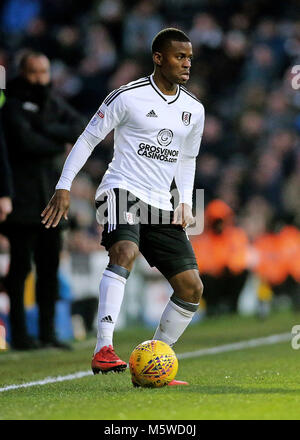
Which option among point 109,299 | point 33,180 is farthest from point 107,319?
point 33,180

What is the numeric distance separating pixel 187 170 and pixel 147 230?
1.74 ft

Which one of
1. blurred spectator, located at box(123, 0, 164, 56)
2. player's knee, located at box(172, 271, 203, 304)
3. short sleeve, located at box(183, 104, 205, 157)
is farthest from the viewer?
blurred spectator, located at box(123, 0, 164, 56)

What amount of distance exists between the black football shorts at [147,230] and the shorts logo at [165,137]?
0.37 metres

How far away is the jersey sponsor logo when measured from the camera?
19.2 ft

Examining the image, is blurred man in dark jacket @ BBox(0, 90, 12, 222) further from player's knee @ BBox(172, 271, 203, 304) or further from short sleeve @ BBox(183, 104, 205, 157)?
player's knee @ BBox(172, 271, 203, 304)

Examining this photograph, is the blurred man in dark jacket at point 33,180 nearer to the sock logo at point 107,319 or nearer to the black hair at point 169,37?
the black hair at point 169,37

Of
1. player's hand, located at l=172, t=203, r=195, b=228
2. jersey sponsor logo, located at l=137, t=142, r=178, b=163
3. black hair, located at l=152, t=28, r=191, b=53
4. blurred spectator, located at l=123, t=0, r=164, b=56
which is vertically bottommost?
player's hand, located at l=172, t=203, r=195, b=228

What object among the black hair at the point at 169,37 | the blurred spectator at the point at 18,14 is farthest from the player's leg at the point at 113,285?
the blurred spectator at the point at 18,14

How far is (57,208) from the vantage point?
5512mm

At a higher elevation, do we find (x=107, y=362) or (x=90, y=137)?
(x=90, y=137)

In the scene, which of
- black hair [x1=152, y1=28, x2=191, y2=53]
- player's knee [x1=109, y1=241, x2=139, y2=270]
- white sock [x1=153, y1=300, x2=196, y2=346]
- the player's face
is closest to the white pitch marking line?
white sock [x1=153, y1=300, x2=196, y2=346]

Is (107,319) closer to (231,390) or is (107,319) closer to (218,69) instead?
(231,390)

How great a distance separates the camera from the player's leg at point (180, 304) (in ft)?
19.1

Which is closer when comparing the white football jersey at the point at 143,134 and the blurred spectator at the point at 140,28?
the white football jersey at the point at 143,134
